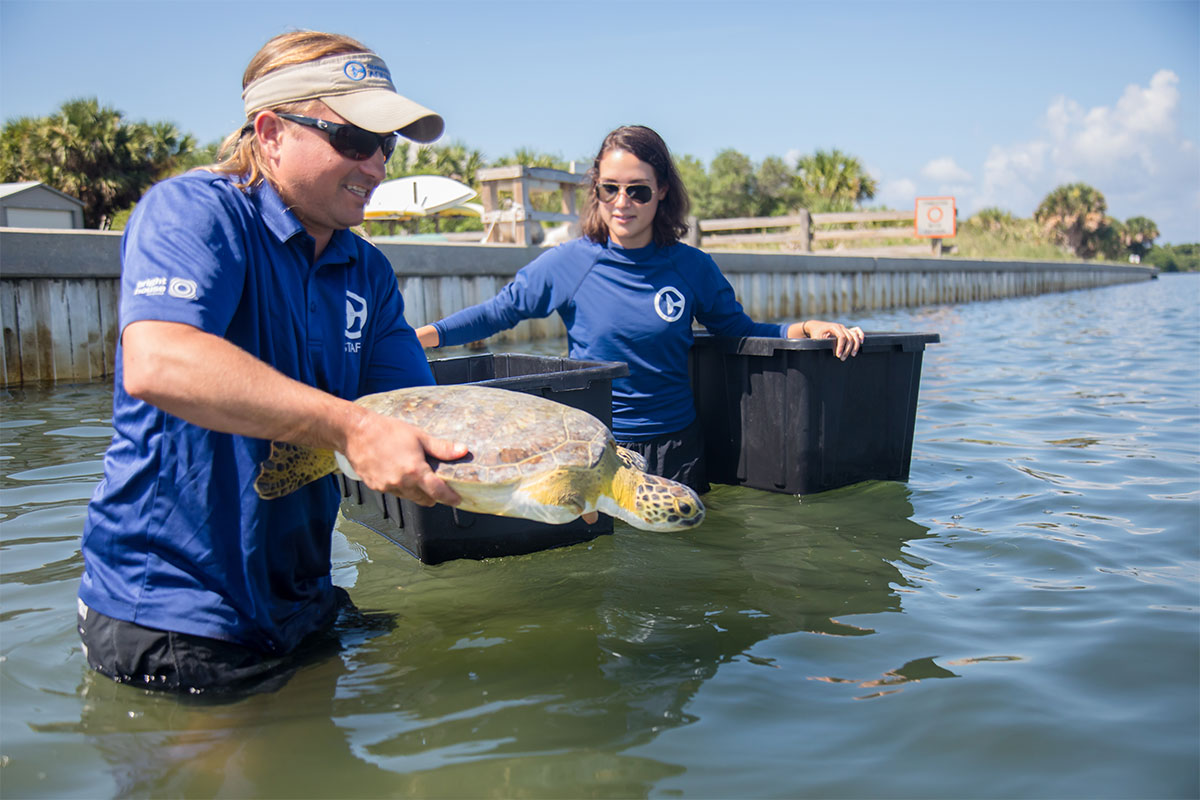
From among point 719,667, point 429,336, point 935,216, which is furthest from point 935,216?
point 719,667

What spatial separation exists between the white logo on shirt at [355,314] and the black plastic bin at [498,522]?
31.9 inches

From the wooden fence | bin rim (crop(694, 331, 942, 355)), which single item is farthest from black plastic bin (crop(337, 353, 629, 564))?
the wooden fence

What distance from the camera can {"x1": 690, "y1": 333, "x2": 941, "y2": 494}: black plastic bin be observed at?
4883 mm

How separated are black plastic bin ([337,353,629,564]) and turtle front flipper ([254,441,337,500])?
3.83ft

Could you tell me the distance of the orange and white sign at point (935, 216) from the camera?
30.2m

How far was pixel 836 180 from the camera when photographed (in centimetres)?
4875

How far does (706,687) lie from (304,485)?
1.49 meters

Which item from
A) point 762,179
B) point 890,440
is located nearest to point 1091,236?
point 762,179

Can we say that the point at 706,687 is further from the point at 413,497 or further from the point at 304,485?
the point at 304,485

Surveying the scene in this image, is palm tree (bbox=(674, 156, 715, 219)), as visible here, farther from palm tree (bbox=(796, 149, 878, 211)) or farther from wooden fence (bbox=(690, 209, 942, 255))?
wooden fence (bbox=(690, 209, 942, 255))

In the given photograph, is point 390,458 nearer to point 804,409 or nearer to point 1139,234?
point 804,409

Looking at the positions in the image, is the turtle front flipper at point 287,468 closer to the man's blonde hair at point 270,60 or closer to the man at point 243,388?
the man at point 243,388

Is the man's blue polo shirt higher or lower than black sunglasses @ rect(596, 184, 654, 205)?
lower

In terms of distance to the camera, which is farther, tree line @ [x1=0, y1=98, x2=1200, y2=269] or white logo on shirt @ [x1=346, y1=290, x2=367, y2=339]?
tree line @ [x1=0, y1=98, x2=1200, y2=269]
